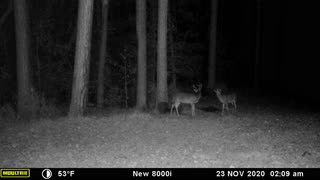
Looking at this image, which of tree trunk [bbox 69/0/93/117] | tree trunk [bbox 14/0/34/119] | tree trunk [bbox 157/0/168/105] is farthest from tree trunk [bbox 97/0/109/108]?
tree trunk [bbox 69/0/93/117]

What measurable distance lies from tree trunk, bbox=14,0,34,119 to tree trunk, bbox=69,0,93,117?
2.51 meters

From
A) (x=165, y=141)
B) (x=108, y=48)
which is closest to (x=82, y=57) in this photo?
(x=165, y=141)

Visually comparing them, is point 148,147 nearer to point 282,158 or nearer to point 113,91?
point 282,158

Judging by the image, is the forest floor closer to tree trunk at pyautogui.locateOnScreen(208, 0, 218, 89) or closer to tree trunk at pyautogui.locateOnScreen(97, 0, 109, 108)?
tree trunk at pyautogui.locateOnScreen(97, 0, 109, 108)

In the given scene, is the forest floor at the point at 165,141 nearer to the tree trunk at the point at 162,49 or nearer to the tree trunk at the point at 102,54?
the tree trunk at the point at 162,49

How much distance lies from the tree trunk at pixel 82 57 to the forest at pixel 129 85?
38 mm

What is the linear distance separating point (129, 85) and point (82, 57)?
8.44 metres

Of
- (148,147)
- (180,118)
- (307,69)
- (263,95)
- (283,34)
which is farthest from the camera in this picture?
(283,34)

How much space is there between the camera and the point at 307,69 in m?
37.4

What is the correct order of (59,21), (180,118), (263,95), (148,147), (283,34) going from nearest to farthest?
(148,147) < (180,118) < (59,21) < (263,95) < (283,34)

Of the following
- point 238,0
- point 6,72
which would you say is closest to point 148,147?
point 6,72

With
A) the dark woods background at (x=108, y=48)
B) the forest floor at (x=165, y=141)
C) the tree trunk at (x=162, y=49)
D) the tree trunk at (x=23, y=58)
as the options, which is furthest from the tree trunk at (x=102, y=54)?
the forest floor at (x=165, y=141)

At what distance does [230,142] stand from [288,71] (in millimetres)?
30363

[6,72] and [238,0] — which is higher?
[238,0]
